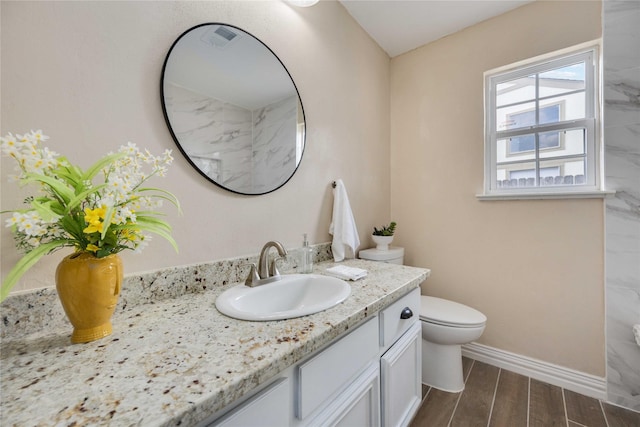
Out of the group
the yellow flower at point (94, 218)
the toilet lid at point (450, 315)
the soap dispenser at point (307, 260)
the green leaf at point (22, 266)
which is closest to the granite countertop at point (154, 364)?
the green leaf at point (22, 266)

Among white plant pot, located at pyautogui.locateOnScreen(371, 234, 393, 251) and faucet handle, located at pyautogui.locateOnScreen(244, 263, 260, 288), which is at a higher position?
white plant pot, located at pyautogui.locateOnScreen(371, 234, 393, 251)

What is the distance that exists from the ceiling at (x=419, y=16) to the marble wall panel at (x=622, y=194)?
59 cm

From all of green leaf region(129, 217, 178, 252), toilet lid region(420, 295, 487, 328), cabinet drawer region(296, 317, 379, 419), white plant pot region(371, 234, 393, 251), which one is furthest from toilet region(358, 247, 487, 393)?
green leaf region(129, 217, 178, 252)

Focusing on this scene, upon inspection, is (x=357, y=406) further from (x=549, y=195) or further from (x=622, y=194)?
(x=622, y=194)

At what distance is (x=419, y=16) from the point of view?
6.04 feet

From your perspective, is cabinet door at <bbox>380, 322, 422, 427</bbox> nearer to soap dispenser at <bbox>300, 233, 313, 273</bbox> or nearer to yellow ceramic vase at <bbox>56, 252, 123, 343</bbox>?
soap dispenser at <bbox>300, 233, 313, 273</bbox>

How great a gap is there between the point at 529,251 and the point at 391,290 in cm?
132

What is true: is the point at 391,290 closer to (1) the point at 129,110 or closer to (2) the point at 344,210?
(2) the point at 344,210

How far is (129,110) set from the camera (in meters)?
0.82

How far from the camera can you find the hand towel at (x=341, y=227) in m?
1.55

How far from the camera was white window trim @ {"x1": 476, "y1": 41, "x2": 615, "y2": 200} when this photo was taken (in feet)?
5.02

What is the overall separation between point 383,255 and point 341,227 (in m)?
0.46

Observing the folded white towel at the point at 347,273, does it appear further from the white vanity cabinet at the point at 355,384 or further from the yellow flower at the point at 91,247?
the yellow flower at the point at 91,247

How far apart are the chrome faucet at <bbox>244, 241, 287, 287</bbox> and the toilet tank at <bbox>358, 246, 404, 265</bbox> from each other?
0.90m
